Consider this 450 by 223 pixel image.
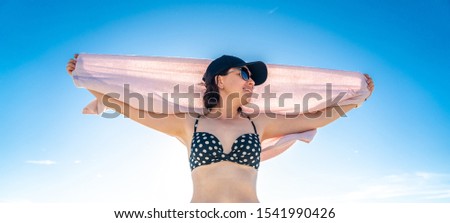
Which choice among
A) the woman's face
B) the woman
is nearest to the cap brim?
the woman

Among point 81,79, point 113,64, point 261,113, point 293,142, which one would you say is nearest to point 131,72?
point 113,64

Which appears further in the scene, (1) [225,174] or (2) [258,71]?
(2) [258,71]

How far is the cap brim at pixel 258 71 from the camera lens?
230 inches

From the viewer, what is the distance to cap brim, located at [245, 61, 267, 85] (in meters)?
5.84

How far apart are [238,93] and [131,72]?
4.58ft

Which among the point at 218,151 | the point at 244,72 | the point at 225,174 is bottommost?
the point at 225,174

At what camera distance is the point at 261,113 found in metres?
6.34

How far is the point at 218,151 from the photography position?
544 centimetres

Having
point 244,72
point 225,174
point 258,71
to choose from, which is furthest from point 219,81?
point 225,174

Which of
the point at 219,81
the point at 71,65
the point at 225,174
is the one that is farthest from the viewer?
the point at 219,81

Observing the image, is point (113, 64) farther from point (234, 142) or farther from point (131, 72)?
point (234, 142)

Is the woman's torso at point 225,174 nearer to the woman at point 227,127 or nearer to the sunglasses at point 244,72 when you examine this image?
the woman at point 227,127

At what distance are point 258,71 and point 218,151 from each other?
3.98 feet

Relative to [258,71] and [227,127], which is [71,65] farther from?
[258,71]
